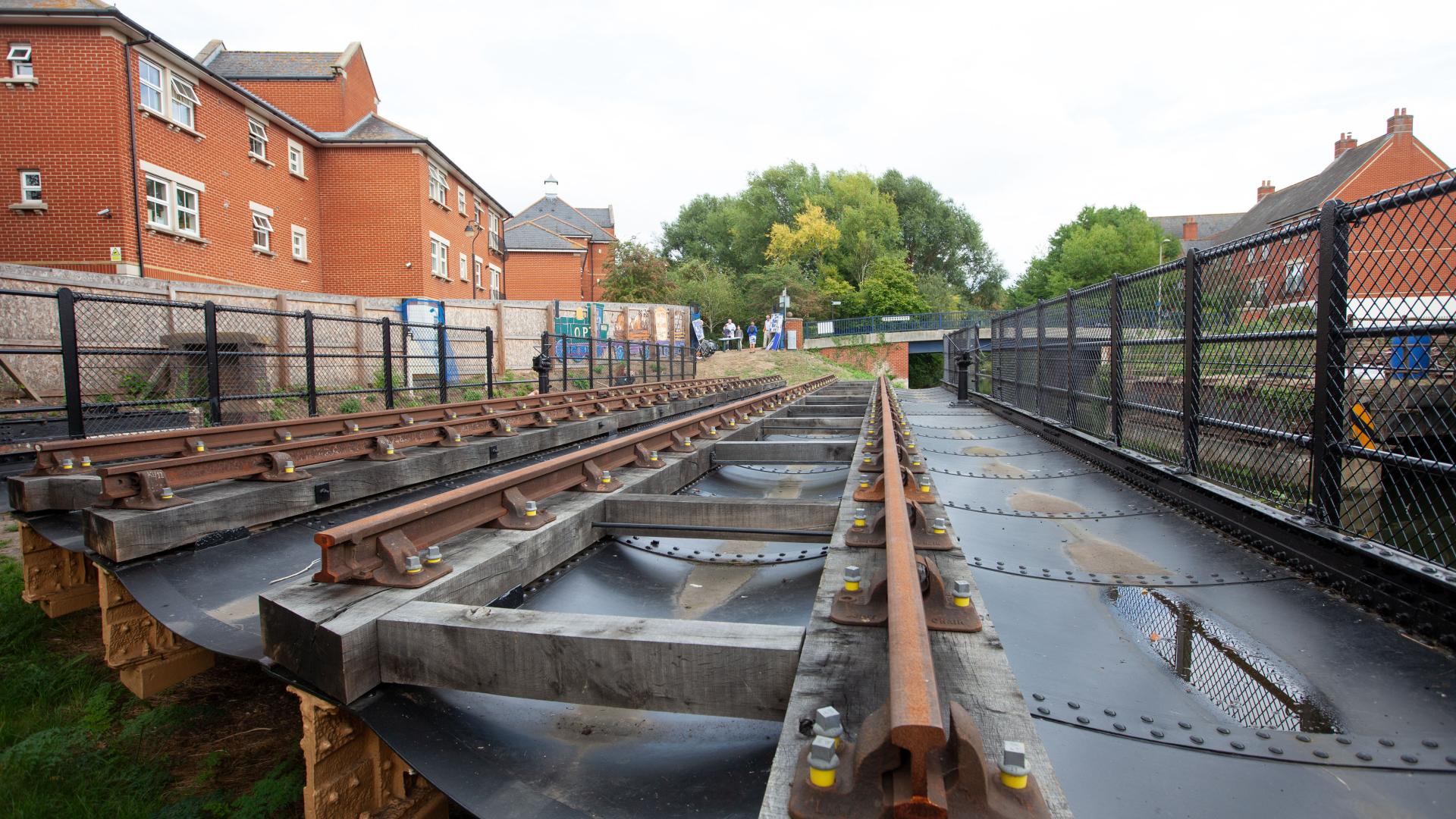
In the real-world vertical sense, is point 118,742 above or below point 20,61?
below

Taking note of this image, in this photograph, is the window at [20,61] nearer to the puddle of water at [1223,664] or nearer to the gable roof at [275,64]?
the gable roof at [275,64]

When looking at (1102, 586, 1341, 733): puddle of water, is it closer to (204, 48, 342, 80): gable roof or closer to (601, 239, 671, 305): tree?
(204, 48, 342, 80): gable roof

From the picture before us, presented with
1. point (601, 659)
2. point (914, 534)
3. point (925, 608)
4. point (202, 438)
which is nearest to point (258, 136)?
point (202, 438)

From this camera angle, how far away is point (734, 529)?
12.1ft

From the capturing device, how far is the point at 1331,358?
11.7ft

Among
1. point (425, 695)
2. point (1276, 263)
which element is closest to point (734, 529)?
point (425, 695)

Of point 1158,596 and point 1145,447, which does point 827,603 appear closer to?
point 1158,596

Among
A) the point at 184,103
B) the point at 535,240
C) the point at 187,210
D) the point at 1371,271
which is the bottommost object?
the point at 1371,271

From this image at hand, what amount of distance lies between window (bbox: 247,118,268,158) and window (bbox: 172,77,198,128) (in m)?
2.16

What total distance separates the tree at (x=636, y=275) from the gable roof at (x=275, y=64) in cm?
1848

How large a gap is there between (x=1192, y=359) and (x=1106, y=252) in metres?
70.1

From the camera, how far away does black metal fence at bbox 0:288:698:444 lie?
24.0 ft

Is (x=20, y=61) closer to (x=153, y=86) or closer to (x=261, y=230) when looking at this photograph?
(x=153, y=86)

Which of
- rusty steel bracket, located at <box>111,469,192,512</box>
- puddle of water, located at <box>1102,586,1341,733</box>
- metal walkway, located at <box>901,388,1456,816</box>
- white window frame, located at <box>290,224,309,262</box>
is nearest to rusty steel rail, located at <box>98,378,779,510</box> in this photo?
rusty steel bracket, located at <box>111,469,192,512</box>
